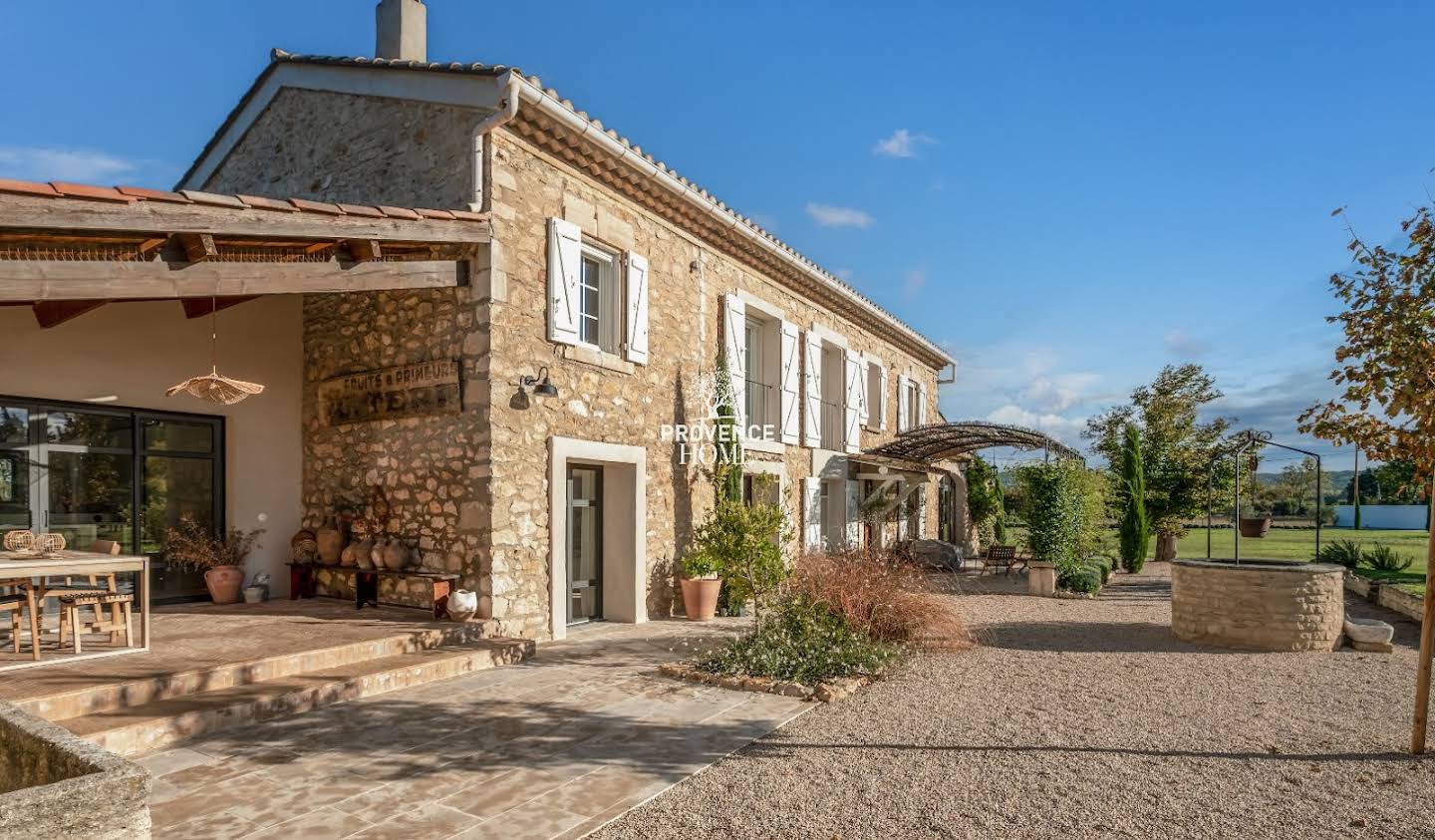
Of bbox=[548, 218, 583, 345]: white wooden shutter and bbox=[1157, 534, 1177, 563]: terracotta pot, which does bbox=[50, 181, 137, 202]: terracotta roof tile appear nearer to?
bbox=[548, 218, 583, 345]: white wooden shutter

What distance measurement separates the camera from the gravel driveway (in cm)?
340

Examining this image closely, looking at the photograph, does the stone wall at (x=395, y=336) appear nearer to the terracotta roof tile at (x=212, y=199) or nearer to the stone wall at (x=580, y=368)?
the stone wall at (x=580, y=368)

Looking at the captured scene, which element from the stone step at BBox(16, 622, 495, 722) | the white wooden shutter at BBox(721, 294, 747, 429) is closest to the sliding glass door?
the stone step at BBox(16, 622, 495, 722)

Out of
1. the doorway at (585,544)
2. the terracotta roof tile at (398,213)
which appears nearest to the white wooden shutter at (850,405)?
the doorway at (585,544)

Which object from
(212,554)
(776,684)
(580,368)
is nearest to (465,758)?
(776,684)

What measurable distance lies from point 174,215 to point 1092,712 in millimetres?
6116

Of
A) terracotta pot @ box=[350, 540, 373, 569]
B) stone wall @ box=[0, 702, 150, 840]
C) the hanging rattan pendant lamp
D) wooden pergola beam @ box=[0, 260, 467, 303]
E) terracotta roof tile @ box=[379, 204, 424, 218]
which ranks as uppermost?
terracotta roof tile @ box=[379, 204, 424, 218]

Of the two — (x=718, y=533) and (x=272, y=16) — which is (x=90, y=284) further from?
(x=272, y=16)

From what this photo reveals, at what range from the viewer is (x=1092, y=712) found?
16.8 ft

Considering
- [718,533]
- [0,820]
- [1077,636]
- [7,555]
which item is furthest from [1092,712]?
[7,555]

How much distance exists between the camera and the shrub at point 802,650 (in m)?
5.92

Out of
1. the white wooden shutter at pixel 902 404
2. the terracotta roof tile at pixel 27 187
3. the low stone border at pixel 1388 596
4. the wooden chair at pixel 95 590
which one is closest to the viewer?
the terracotta roof tile at pixel 27 187

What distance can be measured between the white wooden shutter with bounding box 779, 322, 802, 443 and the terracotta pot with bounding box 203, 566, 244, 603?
6388 mm

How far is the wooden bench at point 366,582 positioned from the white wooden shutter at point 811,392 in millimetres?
6077
